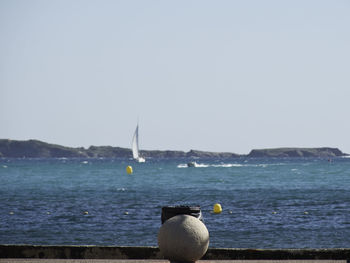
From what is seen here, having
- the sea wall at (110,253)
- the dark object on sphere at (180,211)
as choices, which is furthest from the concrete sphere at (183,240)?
the dark object on sphere at (180,211)

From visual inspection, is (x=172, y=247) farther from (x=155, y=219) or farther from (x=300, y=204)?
(x=300, y=204)

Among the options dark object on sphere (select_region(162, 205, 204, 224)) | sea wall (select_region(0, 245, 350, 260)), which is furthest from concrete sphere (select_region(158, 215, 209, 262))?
dark object on sphere (select_region(162, 205, 204, 224))

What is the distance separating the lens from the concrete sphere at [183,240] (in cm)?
1159

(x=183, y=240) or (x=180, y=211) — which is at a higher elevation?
(x=180, y=211)

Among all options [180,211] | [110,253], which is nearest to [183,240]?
[180,211]

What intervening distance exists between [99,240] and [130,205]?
20106 millimetres

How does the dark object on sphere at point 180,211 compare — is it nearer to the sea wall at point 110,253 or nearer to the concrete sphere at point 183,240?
the sea wall at point 110,253

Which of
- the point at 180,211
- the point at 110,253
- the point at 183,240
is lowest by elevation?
the point at 110,253

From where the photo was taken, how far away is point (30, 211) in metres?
43.9

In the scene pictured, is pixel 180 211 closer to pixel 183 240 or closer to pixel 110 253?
pixel 183 240

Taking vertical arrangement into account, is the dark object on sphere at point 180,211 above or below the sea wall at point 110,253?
above

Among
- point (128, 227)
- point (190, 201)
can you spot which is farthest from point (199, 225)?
point (190, 201)

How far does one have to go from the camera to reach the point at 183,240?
38.0ft

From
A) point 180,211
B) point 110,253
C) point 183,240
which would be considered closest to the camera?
point 183,240
